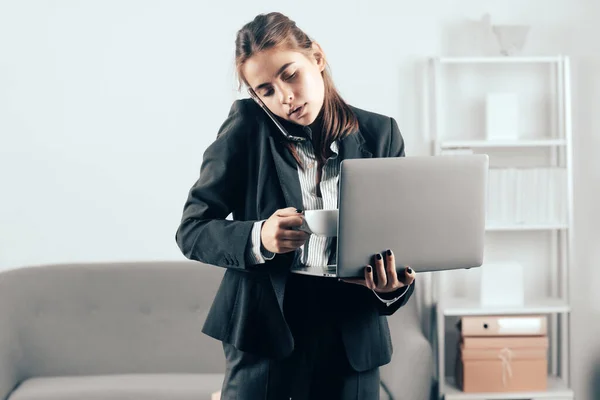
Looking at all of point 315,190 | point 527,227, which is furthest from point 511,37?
point 315,190

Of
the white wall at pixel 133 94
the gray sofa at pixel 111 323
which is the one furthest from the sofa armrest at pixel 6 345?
the white wall at pixel 133 94

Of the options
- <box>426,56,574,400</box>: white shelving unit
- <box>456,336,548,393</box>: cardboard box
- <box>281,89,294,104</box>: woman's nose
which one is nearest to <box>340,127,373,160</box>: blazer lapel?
<box>281,89,294,104</box>: woman's nose

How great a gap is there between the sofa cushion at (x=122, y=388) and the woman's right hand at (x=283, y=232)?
71.2 inches

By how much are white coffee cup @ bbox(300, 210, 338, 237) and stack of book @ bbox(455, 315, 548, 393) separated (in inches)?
84.2

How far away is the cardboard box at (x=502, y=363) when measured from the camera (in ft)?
10.5

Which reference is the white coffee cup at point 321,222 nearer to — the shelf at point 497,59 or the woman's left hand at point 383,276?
the woman's left hand at point 383,276

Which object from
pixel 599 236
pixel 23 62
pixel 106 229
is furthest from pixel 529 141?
pixel 23 62

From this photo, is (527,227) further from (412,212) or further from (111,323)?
(412,212)

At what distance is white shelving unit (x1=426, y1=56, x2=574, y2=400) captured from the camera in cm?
326

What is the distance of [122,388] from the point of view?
289 cm

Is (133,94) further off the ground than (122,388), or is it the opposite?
(133,94)

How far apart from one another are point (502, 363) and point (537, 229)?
64cm

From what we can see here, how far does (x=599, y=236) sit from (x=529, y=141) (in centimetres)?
65

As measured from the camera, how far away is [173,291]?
3.22 metres
